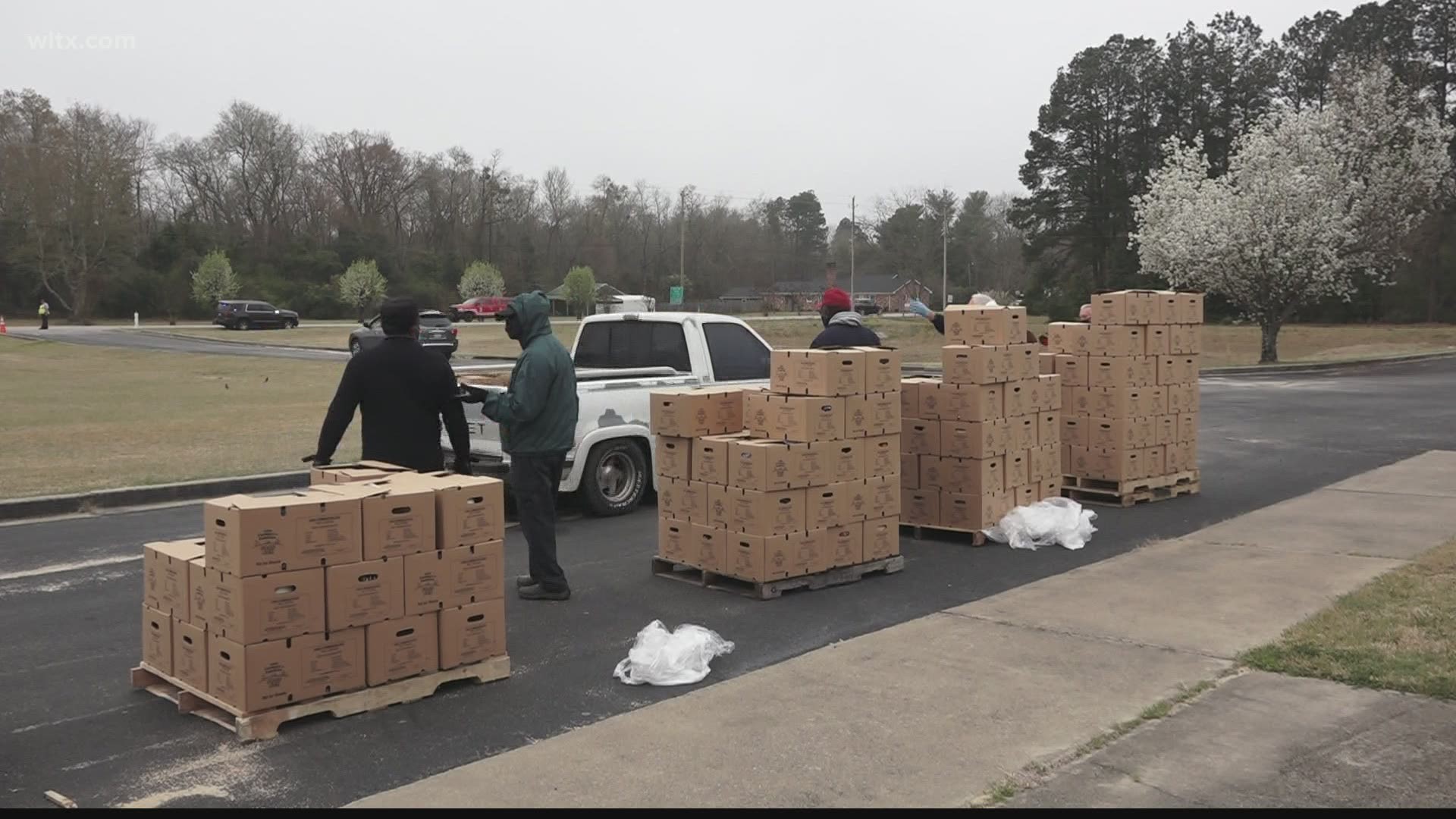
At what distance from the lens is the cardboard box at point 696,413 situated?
8.66m

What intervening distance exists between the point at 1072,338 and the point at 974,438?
2.72 m

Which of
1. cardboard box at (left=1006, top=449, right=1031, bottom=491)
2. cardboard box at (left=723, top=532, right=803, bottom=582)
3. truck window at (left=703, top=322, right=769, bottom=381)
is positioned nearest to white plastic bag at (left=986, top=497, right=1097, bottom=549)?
cardboard box at (left=1006, top=449, right=1031, bottom=491)

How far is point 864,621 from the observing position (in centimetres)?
758

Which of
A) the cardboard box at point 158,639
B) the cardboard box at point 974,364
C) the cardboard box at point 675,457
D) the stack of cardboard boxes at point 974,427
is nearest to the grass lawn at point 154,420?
the cardboard box at point 675,457

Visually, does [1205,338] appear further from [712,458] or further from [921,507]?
[712,458]

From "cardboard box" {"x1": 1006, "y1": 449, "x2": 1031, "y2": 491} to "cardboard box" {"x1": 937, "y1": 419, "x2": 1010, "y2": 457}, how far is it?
0.15m

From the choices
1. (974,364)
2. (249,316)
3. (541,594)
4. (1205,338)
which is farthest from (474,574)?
(249,316)

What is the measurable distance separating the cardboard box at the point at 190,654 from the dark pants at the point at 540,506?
2466 millimetres

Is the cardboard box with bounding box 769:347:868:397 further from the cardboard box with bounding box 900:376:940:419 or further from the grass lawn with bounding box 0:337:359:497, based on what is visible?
the grass lawn with bounding box 0:337:359:497

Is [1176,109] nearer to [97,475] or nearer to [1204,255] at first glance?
[1204,255]

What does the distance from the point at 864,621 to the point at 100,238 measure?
7505cm

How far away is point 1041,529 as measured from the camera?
32.8 ft

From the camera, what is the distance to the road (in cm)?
494

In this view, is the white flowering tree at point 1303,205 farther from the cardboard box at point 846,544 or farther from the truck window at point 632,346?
the cardboard box at point 846,544
